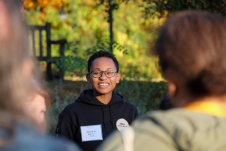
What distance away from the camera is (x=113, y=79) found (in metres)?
2.91

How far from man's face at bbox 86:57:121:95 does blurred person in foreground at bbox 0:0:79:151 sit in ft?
5.89

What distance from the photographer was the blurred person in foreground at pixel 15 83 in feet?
3.14

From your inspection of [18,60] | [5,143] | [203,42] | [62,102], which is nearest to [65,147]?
[5,143]

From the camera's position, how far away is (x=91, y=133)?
2652 millimetres

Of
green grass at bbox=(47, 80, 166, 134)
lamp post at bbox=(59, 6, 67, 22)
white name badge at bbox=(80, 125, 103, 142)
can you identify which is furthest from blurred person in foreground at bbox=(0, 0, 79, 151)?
lamp post at bbox=(59, 6, 67, 22)

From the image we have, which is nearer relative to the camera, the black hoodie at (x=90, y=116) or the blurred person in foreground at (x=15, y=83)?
the blurred person in foreground at (x=15, y=83)

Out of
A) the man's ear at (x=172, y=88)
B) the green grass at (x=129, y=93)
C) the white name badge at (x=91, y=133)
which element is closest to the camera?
the man's ear at (x=172, y=88)

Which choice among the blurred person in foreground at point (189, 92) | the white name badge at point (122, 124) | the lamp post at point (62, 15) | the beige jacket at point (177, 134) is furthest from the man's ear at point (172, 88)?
the lamp post at point (62, 15)

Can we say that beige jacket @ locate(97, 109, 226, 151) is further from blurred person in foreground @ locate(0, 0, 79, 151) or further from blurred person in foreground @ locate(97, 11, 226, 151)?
blurred person in foreground @ locate(0, 0, 79, 151)

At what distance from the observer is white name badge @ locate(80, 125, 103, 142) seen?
2.62 metres

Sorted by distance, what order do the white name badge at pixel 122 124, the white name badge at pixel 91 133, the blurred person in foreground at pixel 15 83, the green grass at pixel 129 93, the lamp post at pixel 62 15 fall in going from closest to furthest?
the blurred person in foreground at pixel 15 83
the white name badge at pixel 91 133
the white name badge at pixel 122 124
the green grass at pixel 129 93
the lamp post at pixel 62 15

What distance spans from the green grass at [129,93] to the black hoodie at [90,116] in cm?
265

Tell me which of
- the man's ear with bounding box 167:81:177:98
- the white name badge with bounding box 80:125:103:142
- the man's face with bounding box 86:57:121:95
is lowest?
the white name badge with bounding box 80:125:103:142

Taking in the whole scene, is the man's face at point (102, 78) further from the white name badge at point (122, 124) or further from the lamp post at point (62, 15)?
the lamp post at point (62, 15)
